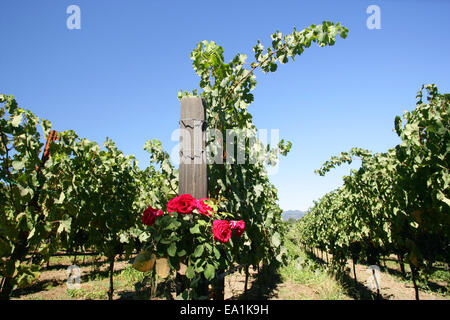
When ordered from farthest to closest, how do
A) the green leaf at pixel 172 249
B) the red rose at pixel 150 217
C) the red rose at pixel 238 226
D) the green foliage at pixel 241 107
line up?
the green foliage at pixel 241 107 < the red rose at pixel 238 226 < the red rose at pixel 150 217 < the green leaf at pixel 172 249

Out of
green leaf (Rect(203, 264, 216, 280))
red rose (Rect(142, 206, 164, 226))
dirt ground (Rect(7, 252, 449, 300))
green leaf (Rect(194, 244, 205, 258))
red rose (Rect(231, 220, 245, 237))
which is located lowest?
dirt ground (Rect(7, 252, 449, 300))

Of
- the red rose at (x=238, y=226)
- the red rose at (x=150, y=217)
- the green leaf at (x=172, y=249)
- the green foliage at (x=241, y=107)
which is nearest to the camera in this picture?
the green leaf at (x=172, y=249)

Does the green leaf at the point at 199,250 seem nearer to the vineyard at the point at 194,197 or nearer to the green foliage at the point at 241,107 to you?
the vineyard at the point at 194,197

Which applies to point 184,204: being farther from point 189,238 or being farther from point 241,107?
point 241,107

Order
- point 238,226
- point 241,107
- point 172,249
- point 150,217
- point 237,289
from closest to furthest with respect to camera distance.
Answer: point 172,249
point 150,217
point 238,226
point 241,107
point 237,289

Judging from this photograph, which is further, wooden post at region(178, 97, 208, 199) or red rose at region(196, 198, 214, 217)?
wooden post at region(178, 97, 208, 199)

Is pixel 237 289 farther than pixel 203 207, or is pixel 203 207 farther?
pixel 237 289

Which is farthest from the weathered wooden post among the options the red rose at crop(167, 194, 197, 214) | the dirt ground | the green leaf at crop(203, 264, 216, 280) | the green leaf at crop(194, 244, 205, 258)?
the dirt ground

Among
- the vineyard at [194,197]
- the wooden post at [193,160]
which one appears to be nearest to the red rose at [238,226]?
the vineyard at [194,197]

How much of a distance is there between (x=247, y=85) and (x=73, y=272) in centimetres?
1096

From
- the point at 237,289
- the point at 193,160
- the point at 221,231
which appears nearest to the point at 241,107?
the point at 193,160

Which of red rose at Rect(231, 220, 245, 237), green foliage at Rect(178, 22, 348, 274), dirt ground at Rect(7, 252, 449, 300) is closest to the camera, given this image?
red rose at Rect(231, 220, 245, 237)

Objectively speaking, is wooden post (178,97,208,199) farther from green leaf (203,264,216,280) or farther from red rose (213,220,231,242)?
green leaf (203,264,216,280)
